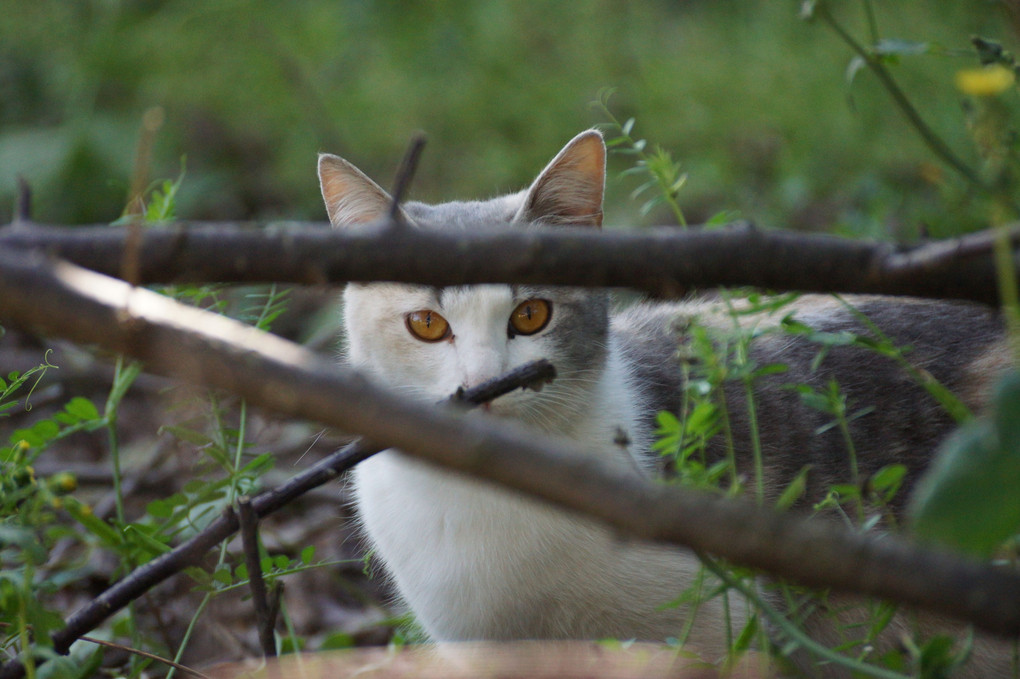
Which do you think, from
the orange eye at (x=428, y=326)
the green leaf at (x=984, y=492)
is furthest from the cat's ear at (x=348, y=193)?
the green leaf at (x=984, y=492)

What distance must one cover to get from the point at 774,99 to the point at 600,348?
295cm

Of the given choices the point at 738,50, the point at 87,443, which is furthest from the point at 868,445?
the point at 738,50

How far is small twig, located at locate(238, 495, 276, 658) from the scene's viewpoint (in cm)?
147

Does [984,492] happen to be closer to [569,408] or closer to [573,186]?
[569,408]

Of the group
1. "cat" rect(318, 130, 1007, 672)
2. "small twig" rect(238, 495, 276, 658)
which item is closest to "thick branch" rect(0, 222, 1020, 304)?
"small twig" rect(238, 495, 276, 658)

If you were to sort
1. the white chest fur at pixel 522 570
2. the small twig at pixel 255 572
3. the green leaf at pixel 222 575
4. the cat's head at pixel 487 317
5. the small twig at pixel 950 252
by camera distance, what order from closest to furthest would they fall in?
the small twig at pixel 950 252
the small twig at pixel 255 572
the green leaf at pixel 222 575
the white chest fur at pixel 522 570
the cat's head at pixel 487 317

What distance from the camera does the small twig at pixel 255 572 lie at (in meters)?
1.47

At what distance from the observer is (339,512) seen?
2982 millimetres

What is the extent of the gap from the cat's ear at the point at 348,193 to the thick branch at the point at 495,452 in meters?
1.31

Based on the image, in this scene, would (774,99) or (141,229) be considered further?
(774,99)

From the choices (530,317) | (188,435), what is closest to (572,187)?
(530,317)

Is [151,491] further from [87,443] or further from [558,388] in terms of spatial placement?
[558,388]

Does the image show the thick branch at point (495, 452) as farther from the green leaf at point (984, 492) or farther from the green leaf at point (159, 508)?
the green leaf at point (159, 508)

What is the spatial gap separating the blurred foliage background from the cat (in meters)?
2.01
